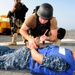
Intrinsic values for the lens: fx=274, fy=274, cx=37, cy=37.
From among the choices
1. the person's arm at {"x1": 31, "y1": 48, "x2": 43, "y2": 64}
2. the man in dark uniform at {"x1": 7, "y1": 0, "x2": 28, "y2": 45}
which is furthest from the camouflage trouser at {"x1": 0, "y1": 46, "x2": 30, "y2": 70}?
the man in dark uniform at {"x1": 7, "y1": 0, "x2": 28, "y2": 45}

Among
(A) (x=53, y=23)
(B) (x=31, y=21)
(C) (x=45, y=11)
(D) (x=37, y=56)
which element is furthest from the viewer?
(A) (x=53, y=23)

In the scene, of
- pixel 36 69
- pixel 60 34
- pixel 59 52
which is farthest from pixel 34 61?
pixel 60 34

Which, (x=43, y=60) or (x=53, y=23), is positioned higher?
(x=53, y=23)

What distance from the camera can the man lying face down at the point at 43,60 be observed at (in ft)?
12.6

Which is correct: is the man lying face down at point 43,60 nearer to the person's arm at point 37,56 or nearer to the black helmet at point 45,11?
the person's arm at point 37,56

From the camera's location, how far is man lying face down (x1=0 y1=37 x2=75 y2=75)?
385 centimetres

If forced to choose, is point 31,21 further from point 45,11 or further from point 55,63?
point 55,63

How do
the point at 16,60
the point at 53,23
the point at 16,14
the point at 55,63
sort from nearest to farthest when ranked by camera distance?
the point at 55,63, the point at 16,60, the point at 53,23, the point at 16,14

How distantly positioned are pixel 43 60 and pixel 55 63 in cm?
18

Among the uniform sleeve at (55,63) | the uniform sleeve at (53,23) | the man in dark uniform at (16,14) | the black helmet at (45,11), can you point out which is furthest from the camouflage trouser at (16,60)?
the man in dark uniform at (16,14)

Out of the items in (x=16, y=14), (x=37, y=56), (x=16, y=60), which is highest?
(x=16, y=14)

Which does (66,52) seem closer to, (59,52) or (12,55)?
(59,52)

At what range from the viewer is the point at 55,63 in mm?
3840

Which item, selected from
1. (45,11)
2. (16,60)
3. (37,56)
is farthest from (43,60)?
(45,11)
